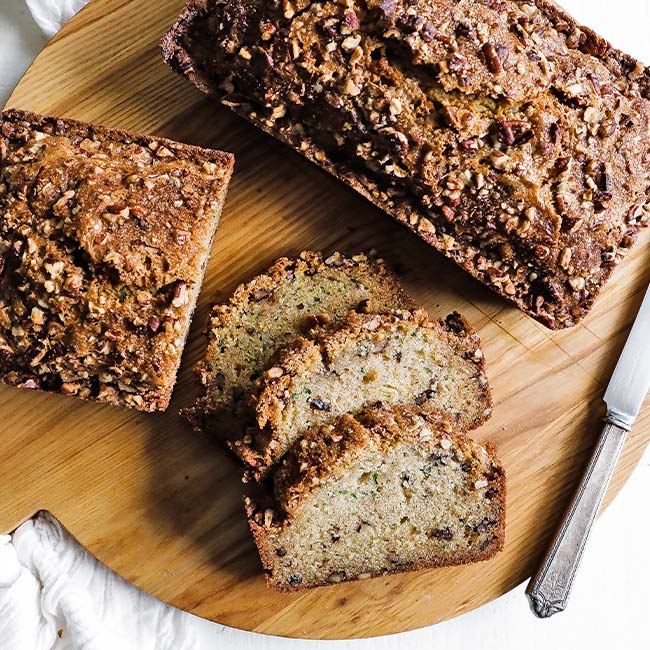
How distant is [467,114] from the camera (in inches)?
122

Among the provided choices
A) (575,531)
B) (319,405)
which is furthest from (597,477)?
(319,405)

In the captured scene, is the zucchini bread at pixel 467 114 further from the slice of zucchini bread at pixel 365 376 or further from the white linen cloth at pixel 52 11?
the white linen cloth at pixel 52 11

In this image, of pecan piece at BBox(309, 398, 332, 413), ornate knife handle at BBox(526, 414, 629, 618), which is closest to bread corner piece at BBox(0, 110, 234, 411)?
pecan piece at BBox(309, 398, 332, 413)

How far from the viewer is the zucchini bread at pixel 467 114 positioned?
3.09m

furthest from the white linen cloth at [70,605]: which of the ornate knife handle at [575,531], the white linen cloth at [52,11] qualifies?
the white linen cloth at [52,11]

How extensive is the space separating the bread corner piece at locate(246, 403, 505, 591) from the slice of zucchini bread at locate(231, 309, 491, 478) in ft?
0.33

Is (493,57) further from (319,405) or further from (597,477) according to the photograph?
(597,477)

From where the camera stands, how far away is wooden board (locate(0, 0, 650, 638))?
3.80 meters

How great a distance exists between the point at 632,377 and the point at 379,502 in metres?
1.41

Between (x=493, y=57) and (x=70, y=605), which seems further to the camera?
(x=70, y=605)

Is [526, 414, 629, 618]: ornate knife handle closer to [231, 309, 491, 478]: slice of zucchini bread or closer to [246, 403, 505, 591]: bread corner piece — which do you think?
[246, 403, 505, 591]: bread corner piece

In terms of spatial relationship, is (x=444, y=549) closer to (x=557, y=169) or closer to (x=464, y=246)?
(x=464, y=246)

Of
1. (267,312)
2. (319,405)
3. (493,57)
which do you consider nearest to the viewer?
(493,57)

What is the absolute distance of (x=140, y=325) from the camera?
3.21m
